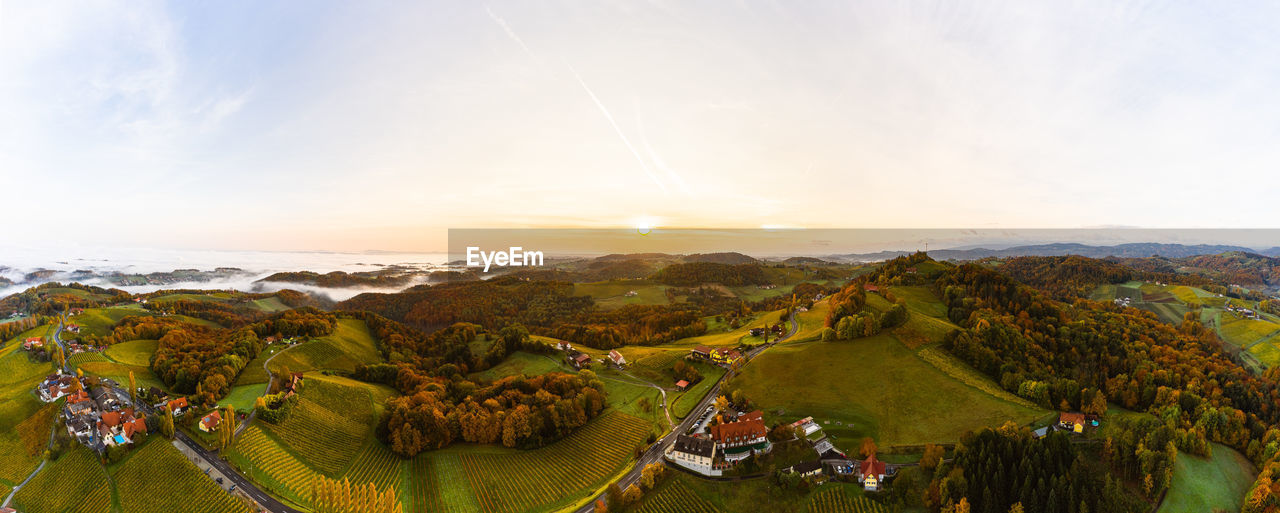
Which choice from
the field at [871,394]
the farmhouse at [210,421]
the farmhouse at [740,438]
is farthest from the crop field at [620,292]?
the farmhouse at [210,421]

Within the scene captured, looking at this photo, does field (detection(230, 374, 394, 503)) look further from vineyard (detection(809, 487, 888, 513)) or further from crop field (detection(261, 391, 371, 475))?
vineyard (detection(809, 487, 888, 513))

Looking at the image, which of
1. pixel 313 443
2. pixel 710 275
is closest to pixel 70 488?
pixel 313 443

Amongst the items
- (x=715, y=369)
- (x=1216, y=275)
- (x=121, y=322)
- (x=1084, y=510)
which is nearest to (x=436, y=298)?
(x=121, y=322)

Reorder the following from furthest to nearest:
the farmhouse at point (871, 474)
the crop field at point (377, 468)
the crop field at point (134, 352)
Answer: the crop field at point (134, 352) → the crop field at point (377, 468) → the farmhouse at point (871, 474)

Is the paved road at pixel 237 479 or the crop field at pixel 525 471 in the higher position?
the paved road at pixel 237 479

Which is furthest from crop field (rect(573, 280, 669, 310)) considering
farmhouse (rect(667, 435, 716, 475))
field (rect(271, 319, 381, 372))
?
farmhouse (rect(667, 435, 716, 475))

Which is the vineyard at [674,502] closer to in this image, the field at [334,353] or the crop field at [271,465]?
the crop field at [271,465]
